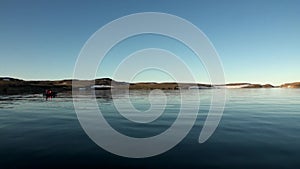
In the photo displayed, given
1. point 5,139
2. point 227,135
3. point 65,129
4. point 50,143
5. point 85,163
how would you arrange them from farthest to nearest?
point 65,129 → point 227,135 → point 5,139 → point 50,143 → point 85,163

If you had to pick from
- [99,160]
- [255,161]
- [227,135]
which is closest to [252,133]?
[227,135]

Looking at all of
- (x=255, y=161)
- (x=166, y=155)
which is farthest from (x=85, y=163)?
(x=255, y=161)

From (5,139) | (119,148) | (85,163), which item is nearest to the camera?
(85,163)

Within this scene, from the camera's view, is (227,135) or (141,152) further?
(227,135)

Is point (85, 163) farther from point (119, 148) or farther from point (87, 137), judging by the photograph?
point (87, 137)

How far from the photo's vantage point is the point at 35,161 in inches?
459

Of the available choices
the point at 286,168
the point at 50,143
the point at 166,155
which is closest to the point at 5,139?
the point at 50,143

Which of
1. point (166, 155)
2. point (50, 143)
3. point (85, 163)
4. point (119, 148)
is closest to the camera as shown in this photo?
point (85, 163)

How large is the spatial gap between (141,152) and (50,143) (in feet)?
20.0

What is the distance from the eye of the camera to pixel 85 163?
11438 millimetres

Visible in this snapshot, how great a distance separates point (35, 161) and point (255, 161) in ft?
34.7

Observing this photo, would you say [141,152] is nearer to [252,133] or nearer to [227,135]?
[227,135]

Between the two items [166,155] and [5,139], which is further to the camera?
[5,139]

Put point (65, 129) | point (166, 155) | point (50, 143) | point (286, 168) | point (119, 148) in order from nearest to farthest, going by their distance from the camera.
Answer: point (286, 168) → point (166, 155) → point (119, 148) → point (50, 143) → point (65, 129)
